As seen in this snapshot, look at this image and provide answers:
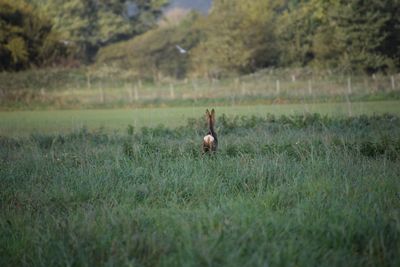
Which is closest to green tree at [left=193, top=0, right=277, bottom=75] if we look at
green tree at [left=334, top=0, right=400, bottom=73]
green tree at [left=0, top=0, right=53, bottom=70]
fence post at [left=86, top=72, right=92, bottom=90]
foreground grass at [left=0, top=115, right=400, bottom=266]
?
green tree at [left=334, top=0, right=400, bottom=73]

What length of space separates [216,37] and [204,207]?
47.5 m

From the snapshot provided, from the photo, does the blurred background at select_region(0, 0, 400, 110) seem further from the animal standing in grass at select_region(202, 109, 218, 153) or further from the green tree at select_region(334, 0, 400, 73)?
the animal standing in grass at select_region(202, 109, 218, 153)

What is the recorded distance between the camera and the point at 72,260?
152 inches

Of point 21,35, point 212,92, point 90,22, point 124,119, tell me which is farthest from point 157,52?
point 124,119

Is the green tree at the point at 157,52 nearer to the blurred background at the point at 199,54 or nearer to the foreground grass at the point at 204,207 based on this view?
the blurred background at the point at 199,54

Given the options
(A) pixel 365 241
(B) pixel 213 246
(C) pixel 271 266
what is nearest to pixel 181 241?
(B) pixel 213 246

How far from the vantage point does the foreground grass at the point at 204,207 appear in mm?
3930

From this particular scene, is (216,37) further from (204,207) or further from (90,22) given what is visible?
(204,207)

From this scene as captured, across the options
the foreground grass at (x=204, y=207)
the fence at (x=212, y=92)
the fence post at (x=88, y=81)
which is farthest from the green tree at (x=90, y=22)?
the foreground grass at (x=204, y=207)

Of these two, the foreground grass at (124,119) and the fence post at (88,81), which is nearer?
the foreground grass at (124,119)

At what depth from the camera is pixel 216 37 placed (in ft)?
169

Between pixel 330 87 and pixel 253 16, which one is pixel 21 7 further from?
pixel 330 87

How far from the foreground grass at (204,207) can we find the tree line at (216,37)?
3694 cm

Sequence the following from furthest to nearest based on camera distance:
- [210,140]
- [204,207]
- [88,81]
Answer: [88,81] < [210,140] < [204,207]
